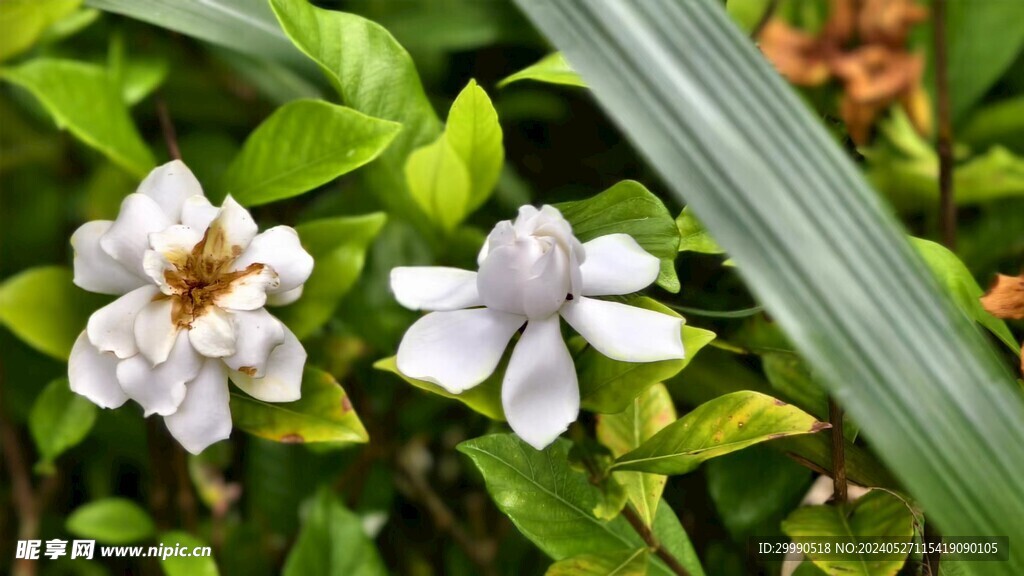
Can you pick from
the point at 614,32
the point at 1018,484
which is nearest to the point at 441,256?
the point at 614,32

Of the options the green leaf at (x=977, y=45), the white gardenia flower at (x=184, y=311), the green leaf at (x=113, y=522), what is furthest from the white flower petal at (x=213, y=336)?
the green leaf at (x=977, y=45)

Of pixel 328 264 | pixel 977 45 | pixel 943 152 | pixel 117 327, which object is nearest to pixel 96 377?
pixel 117 327

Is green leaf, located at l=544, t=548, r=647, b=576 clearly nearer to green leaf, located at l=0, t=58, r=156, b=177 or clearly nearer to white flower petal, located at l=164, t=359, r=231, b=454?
white flower petal, located at l=164, t=359, r=231, b=454

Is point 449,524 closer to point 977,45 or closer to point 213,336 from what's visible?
point 213,336

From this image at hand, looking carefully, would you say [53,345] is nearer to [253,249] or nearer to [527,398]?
[253,249]

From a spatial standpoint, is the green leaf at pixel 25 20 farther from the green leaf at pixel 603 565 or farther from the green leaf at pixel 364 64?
the green leaf at pixel 603 565

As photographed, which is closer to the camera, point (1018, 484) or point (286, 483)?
point (1018, 484)
